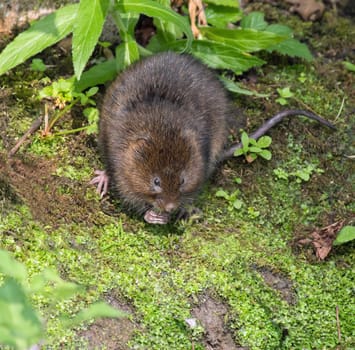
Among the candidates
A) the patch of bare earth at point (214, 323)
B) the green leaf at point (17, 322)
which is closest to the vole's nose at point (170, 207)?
the patch of bare earth at point (214, 323)

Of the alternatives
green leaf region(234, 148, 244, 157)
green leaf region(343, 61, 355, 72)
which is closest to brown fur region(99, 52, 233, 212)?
green leaf region(234, 148, 244, 157)

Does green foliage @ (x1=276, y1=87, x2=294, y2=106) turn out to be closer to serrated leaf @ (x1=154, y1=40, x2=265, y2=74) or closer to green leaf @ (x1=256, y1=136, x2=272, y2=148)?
serrated leaf @ (x1=154, y1=40, x2=265, y2=74)

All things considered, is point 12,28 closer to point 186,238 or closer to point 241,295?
point 186,238

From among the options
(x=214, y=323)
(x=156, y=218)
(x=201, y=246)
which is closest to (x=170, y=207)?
(x=156, y=218)

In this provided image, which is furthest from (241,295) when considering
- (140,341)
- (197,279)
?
(140,341)

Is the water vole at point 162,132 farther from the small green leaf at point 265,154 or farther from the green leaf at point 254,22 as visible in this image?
the green leaf at point 254,22

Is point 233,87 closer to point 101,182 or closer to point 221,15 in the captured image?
point 221,15
